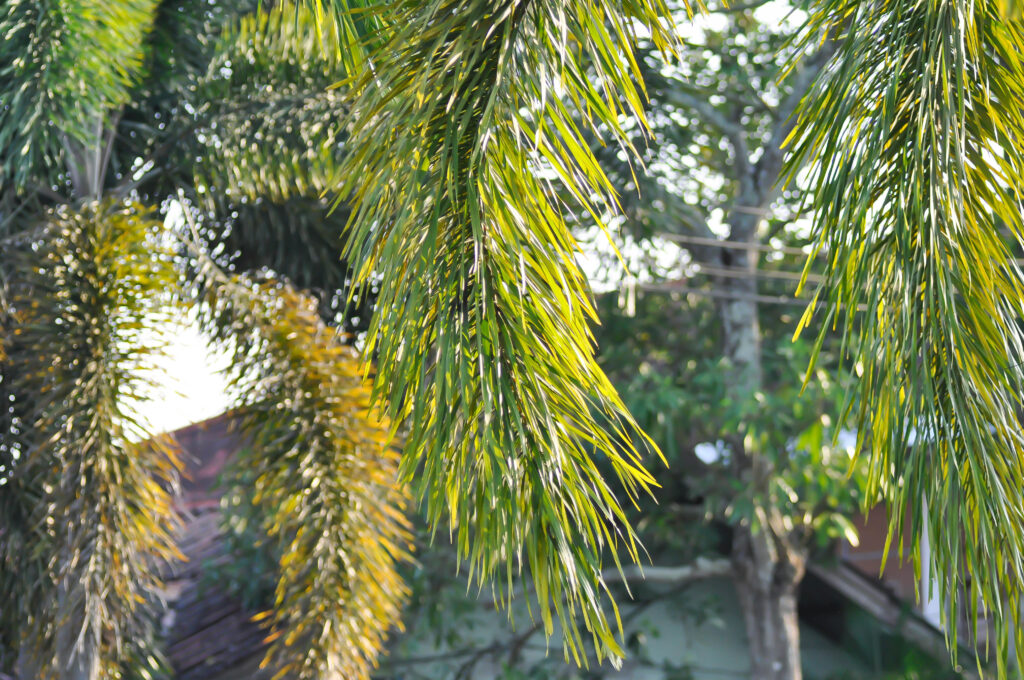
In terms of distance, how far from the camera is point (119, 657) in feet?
17.5

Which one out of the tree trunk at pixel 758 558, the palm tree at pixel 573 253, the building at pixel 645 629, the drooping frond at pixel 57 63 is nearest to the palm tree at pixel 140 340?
the drooping frond at pixel 57 63

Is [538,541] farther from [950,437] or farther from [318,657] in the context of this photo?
[318,657]

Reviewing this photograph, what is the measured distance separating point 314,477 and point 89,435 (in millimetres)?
1203

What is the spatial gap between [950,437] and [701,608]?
8.35 meters

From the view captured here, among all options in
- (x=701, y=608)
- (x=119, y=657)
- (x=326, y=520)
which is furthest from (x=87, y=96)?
(x=701, y=608)

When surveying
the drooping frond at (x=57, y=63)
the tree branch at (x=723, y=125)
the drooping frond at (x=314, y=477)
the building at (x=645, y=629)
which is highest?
the tree branch at (x=723, y=125)

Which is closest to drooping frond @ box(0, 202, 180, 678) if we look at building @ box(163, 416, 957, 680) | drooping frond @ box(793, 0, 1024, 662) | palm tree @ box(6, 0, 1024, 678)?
building @ box(163, 416, 957, 680)

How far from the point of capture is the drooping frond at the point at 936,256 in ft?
6.95

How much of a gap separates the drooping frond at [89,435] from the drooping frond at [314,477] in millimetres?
591

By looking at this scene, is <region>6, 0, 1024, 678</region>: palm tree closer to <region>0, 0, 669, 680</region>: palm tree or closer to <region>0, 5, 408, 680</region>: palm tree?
<region>0, 0, 669, 680</region>: palm tree

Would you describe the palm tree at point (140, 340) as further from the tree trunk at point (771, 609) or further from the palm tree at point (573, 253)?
the tree trunk at point (771, 609)

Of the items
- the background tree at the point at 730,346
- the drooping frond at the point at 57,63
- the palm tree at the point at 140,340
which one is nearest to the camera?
the drooping frond at the point at 57,63

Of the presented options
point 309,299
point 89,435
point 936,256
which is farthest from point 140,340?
point 936,256

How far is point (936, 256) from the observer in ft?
7.28
